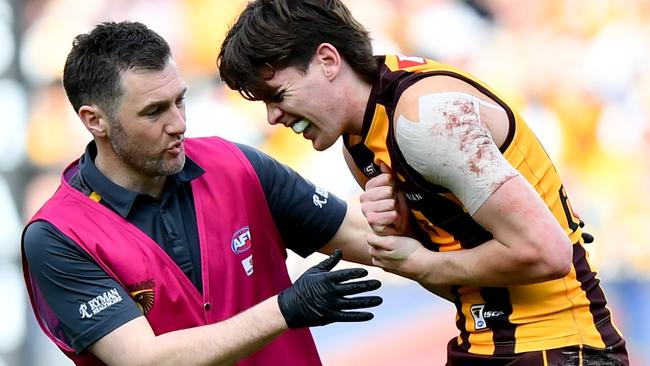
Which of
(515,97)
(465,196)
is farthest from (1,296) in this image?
(465,196)

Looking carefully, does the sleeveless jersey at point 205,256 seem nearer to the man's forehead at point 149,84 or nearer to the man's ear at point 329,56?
the man's forehead at point 149,84

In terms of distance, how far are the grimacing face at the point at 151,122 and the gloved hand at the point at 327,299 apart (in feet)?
2.21

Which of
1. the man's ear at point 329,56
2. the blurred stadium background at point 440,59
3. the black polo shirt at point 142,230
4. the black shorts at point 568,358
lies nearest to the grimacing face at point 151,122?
the black polo shirt at point 142,230

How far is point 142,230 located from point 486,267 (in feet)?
3.93

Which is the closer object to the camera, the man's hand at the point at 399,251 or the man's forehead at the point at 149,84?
the man's hand at the point at 399,251

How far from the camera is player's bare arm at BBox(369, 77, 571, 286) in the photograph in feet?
9.93

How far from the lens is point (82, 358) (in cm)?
376

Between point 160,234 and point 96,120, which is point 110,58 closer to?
point 96,120

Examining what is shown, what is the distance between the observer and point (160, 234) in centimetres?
378

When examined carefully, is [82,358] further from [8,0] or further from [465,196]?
[8,0]

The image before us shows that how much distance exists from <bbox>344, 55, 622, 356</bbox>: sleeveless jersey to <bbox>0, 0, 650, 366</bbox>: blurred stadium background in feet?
11.9

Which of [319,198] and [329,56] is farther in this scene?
[319,198]

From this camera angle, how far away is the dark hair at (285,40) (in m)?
3.36

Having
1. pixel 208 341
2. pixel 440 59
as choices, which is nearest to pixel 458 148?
pixel 208 341
